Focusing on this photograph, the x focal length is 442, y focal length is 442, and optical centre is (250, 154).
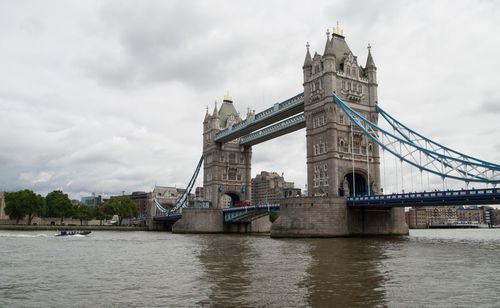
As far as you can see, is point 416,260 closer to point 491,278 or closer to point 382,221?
point 491,278

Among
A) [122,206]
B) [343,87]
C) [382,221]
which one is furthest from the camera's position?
[122,206]

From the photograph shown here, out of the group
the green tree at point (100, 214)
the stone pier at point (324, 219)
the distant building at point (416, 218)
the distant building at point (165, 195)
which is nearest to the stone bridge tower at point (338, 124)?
the stone pier at point (324, 219)

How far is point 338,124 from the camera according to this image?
5903 cm

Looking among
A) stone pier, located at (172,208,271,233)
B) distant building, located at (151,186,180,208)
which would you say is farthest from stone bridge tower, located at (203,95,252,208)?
distant building, located at (151,186,180,208)

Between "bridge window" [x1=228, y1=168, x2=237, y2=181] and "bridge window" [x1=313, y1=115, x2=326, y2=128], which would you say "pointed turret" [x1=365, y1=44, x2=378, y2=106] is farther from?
"bridge window" [x1=228, y1=168, x2=237, y2=181]

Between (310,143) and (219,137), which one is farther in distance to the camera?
(219,137)

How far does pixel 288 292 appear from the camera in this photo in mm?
15977

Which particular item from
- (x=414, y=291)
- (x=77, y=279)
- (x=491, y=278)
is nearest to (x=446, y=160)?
(x=491, y=278)

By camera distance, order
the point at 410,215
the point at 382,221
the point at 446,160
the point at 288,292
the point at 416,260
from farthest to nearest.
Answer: the point at 410,215 → the point at 382,221 → the point at 446,160 → the point at 416,260 → the point at 288,292

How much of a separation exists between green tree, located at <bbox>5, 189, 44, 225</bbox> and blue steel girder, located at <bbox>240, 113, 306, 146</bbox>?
154 feet

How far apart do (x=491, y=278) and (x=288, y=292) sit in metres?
9.63

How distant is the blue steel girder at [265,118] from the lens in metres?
69.1

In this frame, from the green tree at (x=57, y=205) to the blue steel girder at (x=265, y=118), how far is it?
4087cm

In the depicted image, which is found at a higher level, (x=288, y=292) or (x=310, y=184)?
(x=310, y=184)
